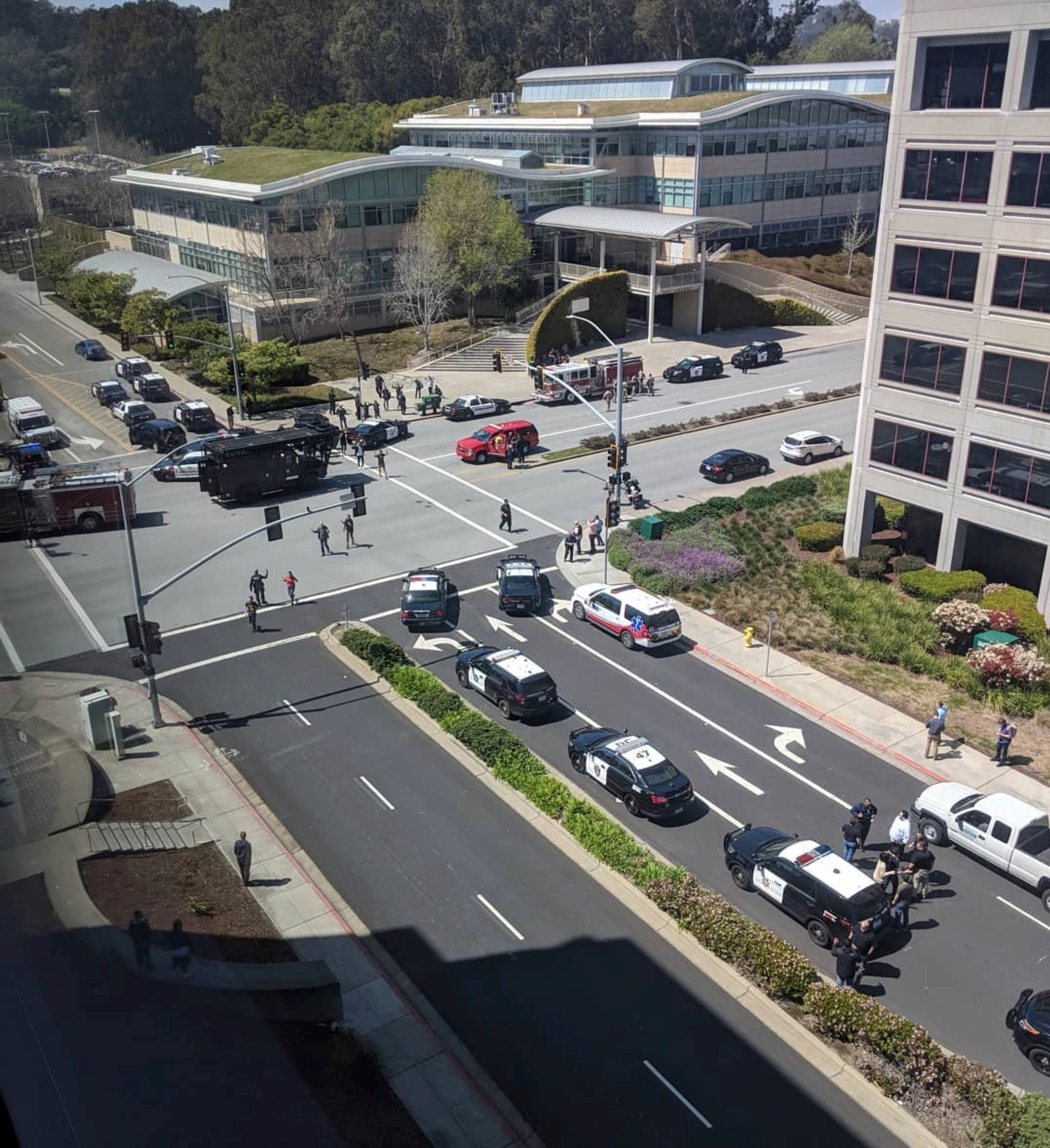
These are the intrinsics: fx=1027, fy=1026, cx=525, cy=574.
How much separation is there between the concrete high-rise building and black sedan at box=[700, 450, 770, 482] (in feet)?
36.4

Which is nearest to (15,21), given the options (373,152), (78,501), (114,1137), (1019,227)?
(114,1137)

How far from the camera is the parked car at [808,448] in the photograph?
168 ft

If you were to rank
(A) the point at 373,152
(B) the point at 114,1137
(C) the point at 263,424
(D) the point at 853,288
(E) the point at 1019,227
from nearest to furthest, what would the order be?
(B) the point at 114,1137, (E) the point at 1019,227, (C) the point at 263,424, (D) the point at 853,288, (A) the point at 373,152

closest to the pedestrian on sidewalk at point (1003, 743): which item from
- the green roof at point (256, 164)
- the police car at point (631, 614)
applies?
the police car at point (631, 614)

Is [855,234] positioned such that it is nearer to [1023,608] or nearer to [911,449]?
[911,449]

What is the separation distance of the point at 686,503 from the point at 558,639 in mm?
14179

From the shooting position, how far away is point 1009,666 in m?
29.8

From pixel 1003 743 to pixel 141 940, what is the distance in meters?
24.1

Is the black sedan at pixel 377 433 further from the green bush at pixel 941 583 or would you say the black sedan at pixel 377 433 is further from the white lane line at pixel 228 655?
the green bush at pixel 941 583

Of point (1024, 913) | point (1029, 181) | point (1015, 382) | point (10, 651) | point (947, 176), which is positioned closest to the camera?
point (10, 651)

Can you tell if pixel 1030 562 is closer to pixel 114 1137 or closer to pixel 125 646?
pixel 125 646

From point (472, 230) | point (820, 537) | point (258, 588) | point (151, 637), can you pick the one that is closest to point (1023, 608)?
point (820, 537)

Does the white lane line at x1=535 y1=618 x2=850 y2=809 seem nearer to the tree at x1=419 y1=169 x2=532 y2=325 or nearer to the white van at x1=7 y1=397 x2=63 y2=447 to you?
the white van at x1=7 y1=397 x2=63 y2=447

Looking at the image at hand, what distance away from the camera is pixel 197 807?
24.1 m
